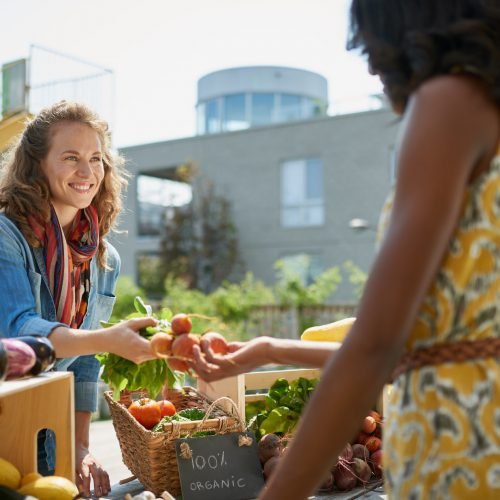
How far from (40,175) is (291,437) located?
1.22 meters

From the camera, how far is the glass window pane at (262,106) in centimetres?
3206

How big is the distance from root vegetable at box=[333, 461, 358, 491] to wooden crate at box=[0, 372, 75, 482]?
90 centimetres

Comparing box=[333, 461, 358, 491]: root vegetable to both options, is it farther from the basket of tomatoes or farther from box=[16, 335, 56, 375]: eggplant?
box=[16, 335, 56, 375]: eggplant

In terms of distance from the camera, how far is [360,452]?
2.31 m

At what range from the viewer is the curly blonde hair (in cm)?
221

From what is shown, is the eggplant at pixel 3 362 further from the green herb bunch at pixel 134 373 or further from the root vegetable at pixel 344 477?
the root vegetable at pixel 344 477

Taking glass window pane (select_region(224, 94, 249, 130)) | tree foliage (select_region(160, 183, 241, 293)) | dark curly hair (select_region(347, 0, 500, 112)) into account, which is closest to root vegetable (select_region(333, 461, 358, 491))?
dark curly hair (select_region(347, 0, 500, 112))

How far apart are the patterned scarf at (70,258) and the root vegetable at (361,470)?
103 cm

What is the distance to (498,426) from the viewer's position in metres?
1.03

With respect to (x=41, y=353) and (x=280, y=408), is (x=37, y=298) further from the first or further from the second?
(x=280, y=408)

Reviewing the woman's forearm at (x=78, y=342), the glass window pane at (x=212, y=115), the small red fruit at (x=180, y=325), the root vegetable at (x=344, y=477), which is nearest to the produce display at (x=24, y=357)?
the woman's forearm at (x=78, y=342)

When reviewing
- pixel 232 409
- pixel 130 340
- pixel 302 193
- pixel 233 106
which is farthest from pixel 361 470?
pixel 233 106

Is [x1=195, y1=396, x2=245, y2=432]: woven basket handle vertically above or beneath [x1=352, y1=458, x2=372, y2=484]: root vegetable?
above

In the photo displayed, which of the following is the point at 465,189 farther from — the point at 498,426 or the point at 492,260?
the point at 498,426
